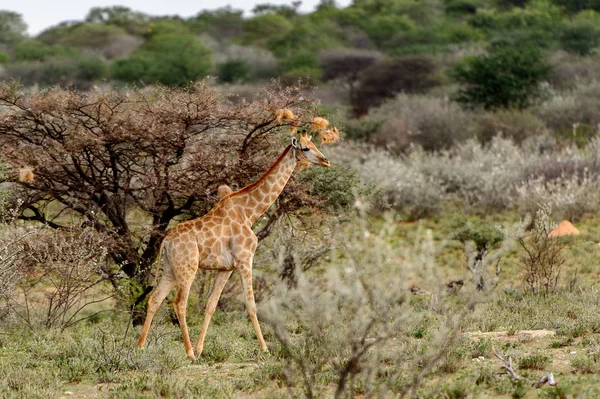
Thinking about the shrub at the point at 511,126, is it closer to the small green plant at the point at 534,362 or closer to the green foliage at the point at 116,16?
the small green plant at the point at 534,362

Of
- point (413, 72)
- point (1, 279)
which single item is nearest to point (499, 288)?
point (1, 279)

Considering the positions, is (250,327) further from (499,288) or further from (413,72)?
(413,72)

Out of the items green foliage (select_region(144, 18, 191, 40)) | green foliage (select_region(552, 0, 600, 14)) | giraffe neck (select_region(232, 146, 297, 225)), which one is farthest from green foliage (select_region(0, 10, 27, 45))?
giraffe neck (select_region(232, 146, 297, 225))

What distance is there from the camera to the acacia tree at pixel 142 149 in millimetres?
10766

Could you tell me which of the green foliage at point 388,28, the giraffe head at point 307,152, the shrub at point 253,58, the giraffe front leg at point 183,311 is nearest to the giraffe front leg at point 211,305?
the giraffe front leg at point 183,311

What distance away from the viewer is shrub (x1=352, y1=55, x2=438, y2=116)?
42031mm

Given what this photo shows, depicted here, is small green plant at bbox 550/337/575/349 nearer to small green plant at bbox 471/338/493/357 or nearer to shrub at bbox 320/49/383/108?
small green plant at bbox 471/338/493/357

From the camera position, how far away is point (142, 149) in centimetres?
1097

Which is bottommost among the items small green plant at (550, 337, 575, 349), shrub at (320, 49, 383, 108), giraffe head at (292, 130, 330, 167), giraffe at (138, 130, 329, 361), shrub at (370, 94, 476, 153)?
shrub at (320, 49, 383, 108)

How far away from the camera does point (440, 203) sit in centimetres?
2142

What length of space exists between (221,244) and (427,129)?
20905 millimetres

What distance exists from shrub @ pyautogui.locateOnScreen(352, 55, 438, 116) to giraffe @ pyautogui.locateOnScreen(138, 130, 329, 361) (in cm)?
3255

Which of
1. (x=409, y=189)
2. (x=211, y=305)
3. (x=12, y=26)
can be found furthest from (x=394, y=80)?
(x=12, y=26)

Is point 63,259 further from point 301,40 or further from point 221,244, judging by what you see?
point 301,40
